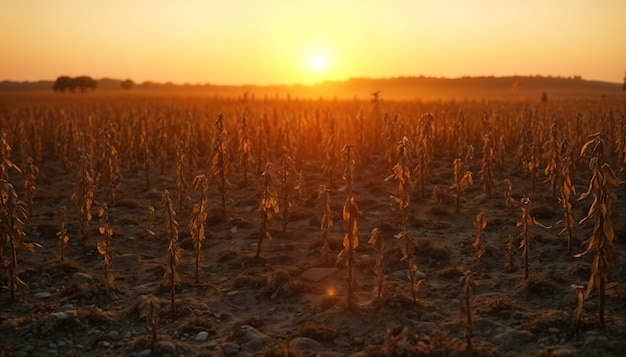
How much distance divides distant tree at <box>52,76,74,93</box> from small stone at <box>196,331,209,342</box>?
13322cm

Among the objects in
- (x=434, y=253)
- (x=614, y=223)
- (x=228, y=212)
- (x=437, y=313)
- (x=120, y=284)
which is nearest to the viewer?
(x=437, y=313)

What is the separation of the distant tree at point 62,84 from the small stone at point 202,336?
437ft

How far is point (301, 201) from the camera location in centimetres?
1593

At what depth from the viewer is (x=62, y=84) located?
12738cm

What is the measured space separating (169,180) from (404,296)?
1325 centimetres

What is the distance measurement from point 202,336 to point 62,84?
444ft

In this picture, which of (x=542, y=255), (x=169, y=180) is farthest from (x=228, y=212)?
(x=542, y=255)

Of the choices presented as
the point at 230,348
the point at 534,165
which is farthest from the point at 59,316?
the point at 534,165

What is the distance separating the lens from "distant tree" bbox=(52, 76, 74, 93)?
415ft

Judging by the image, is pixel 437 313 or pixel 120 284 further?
pixel 120 284

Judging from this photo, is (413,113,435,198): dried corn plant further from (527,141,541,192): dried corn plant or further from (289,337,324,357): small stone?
(289,337,324,357): small stone

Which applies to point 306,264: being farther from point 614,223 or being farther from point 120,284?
point 614,223

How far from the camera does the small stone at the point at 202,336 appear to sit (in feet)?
26.8

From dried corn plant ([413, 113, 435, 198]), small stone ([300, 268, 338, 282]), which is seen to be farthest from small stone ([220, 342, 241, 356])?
dried corn plant ([413, 113, 435, 198])
